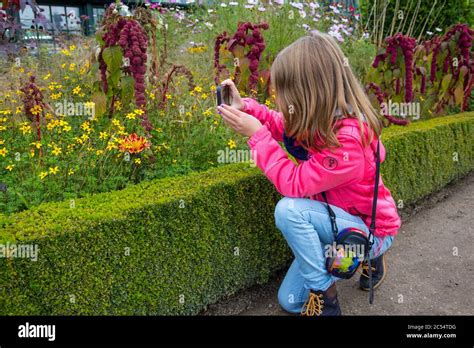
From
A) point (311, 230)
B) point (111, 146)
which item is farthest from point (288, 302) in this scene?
point (111, 146)

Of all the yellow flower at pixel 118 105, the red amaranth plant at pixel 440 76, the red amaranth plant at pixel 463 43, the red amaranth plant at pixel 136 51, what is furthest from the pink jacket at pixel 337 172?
the red amaranth plant at pixel 463 43

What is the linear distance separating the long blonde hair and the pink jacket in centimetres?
6

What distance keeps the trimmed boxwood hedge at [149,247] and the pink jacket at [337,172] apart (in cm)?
38

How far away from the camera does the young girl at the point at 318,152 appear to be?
2.25 meters

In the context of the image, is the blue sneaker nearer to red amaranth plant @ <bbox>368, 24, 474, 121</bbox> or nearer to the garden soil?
the garden soil

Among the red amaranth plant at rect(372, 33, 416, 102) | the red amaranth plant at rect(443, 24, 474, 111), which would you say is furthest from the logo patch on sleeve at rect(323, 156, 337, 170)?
the red amaranth plant at rect(443, 24, 474, 111)

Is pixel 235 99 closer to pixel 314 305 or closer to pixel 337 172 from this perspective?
pixel 337 172

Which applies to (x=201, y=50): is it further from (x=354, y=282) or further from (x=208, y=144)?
(x=354, y=282)

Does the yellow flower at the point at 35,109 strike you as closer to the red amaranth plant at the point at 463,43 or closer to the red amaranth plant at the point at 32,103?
the red amaranth plant at the point at 32,103

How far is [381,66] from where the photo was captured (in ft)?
15.7

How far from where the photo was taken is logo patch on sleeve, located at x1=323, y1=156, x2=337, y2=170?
2223 millimetres

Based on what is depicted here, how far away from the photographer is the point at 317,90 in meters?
2.28

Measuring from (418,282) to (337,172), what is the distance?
1.34 m

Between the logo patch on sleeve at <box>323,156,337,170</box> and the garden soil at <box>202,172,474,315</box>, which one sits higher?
the logo patch on sleeve at <box>323,156,337,170</box>
